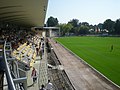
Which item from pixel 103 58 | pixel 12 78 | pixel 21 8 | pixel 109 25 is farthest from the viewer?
pixel 109 25

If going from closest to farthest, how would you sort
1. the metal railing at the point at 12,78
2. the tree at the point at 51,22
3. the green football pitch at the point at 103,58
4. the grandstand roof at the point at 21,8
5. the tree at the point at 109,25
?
the metal railing at the point at 12,78 < the grandstand roof at the point at 21,8 < the green football pitch at the point at 103,58 < the tree at the point at 109,25 < the tree at the point at 51,22

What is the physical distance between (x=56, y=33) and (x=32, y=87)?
9797 centimetres

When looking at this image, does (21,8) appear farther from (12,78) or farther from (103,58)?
(103,58)

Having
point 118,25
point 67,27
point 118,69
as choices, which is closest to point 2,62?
point 118,69

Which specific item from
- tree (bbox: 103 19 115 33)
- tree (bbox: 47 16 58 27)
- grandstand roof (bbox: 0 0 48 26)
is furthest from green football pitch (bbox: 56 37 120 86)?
tree (bbox: 47 16 58 27)

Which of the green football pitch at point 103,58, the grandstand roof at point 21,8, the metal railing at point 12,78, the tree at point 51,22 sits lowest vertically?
the green football pitch at point 103,58

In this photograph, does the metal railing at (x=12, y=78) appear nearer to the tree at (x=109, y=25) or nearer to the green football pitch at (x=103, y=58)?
the green football pitch at (x=103, y=58)

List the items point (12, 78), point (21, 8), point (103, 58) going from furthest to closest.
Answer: point (103, 58) < point (21, 8) < point (12, 78)

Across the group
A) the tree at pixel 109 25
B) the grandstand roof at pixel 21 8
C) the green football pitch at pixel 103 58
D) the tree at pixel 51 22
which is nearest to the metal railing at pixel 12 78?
the grandstand roof at pixel 21 8

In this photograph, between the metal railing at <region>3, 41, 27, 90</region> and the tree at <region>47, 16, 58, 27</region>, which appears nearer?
the metal railing at <region>3, 41, 27, 90</region>

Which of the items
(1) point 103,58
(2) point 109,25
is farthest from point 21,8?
(2) point 109,25

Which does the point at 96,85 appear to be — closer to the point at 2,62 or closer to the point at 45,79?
the point at 45,79

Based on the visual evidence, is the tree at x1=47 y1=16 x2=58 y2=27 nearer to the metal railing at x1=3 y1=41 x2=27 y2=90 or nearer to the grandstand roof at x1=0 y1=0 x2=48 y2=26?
the grandstand roof at x1=0 y1=0 x2=48 y2=26

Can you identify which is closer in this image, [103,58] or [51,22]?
[103,58]
